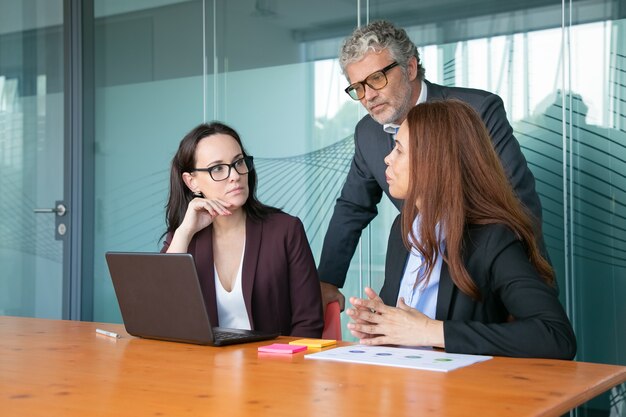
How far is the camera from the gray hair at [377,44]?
125 inches

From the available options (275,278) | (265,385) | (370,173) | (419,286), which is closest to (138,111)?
(370,173)

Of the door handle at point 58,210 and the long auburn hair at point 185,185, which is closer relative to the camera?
the long auburn hair at point 185,185

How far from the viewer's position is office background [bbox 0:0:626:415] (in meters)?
3.68

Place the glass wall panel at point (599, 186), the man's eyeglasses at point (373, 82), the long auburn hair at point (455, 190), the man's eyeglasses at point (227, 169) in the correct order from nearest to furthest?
1. the long auburn hair at point (455, 190)
2. the man's eyeglasses at point (227, 169)
3. the man's eyeglasses at point (373, 82)
4. the glass wall panel at point (599, 186)

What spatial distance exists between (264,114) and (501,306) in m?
2.68

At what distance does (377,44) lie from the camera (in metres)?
3.19

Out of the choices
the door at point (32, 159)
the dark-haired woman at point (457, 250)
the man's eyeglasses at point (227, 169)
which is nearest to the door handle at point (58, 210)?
the door at point (32, 159)

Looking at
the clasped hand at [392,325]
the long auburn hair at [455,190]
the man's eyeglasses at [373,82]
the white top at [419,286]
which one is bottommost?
the clasped hand at [392,325]

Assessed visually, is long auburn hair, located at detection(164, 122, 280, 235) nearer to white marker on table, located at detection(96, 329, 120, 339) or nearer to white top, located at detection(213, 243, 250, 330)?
white top, located at detection(213, 243, 250, 330)

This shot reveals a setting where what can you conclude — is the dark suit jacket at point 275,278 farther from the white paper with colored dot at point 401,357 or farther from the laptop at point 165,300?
the white paper with colored dot at point 401,357

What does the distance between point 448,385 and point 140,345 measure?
92cm

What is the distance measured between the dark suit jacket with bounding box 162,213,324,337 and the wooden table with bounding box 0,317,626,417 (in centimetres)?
69

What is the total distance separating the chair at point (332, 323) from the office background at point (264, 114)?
122 cm

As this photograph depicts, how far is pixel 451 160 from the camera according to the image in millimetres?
2232
